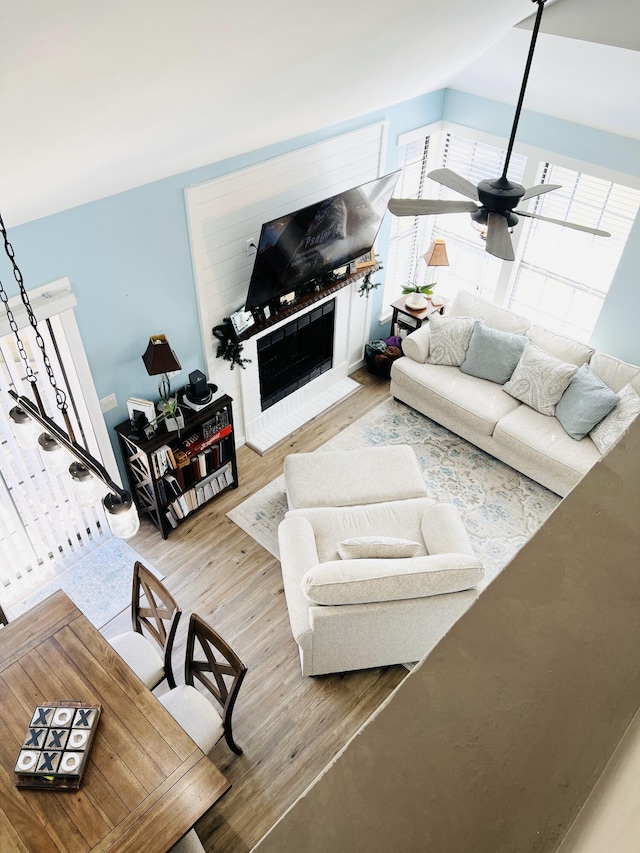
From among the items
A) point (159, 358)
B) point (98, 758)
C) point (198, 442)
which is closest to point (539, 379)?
point (198, 442)

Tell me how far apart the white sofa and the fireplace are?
28.0 inches

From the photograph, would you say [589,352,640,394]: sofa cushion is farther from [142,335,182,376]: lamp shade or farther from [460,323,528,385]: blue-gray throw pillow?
[142,335,182,376]: lamp shade

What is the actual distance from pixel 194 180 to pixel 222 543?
2.50 m

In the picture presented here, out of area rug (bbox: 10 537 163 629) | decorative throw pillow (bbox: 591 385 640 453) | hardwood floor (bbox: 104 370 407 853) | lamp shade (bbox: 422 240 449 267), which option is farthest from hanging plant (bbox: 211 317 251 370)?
decorative throw pillow (bbox: 591 385 640 453)

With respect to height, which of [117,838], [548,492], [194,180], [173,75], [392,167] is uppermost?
[173,75]

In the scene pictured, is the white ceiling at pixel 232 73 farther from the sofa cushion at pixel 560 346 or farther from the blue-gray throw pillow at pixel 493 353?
the blue-gray throw pillow at pixel 493 353

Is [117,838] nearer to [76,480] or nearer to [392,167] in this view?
[76,480]

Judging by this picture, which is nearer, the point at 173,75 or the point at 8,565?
the point at 173,75

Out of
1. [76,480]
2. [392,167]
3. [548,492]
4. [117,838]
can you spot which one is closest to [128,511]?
[76,480]

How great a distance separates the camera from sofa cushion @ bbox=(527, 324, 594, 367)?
534 cm

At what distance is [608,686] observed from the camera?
0.48 metres

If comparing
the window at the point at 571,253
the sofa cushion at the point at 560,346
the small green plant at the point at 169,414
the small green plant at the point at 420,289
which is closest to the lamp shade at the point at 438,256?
the small green plant at the point at 420,289

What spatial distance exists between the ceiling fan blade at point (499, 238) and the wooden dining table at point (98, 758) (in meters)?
2.64

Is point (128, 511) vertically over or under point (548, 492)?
over
